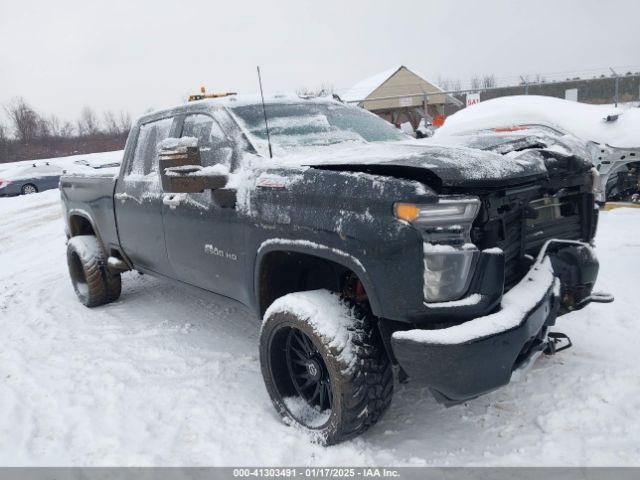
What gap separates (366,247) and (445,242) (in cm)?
35

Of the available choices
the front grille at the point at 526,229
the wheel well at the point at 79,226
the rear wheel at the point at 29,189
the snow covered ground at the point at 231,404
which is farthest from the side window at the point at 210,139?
the rear wheel at the point at 29,189

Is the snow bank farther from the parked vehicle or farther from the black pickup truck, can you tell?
the black pickup truck


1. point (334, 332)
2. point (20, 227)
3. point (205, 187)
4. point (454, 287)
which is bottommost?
point (20, 227)

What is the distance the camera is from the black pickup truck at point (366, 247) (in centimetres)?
235

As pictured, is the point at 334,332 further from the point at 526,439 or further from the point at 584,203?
the point at 584,203

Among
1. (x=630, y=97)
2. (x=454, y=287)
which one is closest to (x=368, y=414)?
(x=454, y=287)

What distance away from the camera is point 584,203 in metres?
3.23

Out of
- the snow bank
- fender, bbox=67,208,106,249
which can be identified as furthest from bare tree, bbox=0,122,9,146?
fender, bbox=67,208,106,249

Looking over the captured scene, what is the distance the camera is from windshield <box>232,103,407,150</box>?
357 cm

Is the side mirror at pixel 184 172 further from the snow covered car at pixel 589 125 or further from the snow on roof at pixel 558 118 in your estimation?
the snow on roof at pixel 558 118

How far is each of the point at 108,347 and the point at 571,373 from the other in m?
3.43

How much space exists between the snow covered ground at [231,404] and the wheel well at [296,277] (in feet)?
1.97

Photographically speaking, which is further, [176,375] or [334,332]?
[176,375]

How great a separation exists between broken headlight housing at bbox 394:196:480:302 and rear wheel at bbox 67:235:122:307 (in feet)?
12.9
